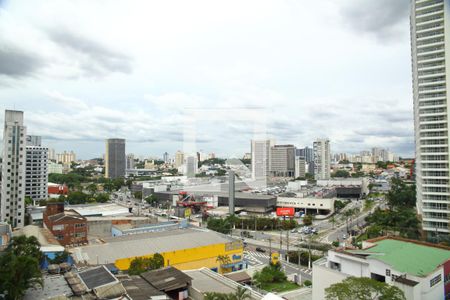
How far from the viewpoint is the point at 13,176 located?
917 inches

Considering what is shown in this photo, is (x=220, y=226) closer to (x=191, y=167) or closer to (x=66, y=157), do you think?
(x=191, y=167)

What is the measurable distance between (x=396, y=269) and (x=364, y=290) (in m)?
2.20

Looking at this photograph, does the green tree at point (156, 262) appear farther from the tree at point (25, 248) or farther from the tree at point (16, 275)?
the tree at point (16, 275)

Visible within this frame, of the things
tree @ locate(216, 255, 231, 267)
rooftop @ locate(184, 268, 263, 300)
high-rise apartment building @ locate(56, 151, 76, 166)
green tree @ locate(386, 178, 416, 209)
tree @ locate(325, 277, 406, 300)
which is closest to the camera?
tree @ locate(325, 277, 406, 300)

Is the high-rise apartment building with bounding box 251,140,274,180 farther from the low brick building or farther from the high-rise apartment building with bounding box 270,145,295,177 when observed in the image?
the high-rise apartment building with bounding box 270,145,295,177

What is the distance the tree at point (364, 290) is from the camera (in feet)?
23.2

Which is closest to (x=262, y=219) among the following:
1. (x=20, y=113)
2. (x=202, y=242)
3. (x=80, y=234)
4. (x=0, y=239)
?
(x=202, y=242)

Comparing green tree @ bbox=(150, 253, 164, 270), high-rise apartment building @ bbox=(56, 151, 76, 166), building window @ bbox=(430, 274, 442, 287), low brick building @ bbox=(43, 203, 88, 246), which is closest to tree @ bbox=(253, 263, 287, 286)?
green tree @ bbox=(150, 253, 164, 270)

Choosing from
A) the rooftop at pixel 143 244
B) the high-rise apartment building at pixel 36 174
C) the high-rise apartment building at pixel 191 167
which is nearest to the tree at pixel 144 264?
the rooftop at pixel 143 244

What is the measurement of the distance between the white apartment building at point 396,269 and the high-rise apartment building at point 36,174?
1392 inches

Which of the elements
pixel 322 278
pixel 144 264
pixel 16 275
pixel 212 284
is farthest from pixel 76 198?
pixel 322 278

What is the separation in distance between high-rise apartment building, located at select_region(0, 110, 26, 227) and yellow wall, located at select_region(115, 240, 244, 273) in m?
14.7

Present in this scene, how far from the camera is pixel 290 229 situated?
84.7 feet

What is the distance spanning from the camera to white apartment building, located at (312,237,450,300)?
27.6 feet
